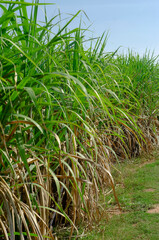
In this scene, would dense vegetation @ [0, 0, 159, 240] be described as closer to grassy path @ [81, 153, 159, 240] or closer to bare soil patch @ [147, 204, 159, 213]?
grassy path @ [81, 153, 159, 240]

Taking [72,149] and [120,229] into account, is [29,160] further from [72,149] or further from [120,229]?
[120,229]

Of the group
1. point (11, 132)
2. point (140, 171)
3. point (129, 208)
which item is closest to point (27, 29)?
point (11, 132)

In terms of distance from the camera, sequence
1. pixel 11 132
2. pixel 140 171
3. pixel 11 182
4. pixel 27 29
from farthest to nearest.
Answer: pixel 140 171
pixel 27 29
pixel 11 182
pixel 11 132

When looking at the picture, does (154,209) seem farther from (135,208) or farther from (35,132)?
(35,132)

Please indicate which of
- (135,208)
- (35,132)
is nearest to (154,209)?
(135,208)

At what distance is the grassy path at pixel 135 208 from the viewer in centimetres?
282

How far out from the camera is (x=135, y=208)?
11.3 feet

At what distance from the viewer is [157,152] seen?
19.6 ft

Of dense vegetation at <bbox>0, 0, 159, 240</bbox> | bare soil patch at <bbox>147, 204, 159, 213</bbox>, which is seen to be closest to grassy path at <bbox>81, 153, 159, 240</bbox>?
bare soil patch at <bbox>147, 204, 159, 213</bbox>

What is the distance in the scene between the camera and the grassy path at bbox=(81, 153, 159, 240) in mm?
2822

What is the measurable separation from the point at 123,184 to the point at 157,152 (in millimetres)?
1972

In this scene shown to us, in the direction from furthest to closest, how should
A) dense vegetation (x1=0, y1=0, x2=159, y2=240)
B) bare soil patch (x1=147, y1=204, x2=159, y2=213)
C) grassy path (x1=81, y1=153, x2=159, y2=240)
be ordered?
bare soil patch (x1=147, y1=204, x2=159, y2=213)
grassy path (x1=81, y1=153, x2=159, y2=240)
dense vegetation (x1=0, y1=0, x2=159, y2=240)

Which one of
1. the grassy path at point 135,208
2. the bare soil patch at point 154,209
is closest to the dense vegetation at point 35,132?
the grassy path at point 135,208

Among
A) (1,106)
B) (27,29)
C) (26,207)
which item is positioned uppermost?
(27,29)
